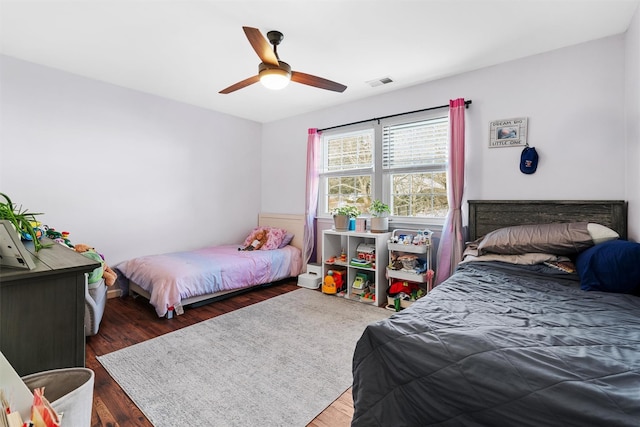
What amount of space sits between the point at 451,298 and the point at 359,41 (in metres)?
2.14

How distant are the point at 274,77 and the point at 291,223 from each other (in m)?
2.67

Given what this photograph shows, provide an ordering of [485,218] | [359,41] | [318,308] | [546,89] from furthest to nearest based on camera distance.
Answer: [318,308] < [485,218] < [546,89] < [359,41]

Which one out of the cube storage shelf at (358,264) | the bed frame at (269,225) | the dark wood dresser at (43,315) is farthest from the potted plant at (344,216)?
the dark wood dresser at (43,315)

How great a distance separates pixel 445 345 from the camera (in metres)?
1.08

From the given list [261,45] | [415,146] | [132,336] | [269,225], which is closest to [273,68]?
[261,45]

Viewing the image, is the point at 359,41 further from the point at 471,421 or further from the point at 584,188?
the point at 471,421

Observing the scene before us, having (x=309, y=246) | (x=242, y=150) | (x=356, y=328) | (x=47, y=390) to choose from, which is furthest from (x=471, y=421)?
(x=242, y=150)

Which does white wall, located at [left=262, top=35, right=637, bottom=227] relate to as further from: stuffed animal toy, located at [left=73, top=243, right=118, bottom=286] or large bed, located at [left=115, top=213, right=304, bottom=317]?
stuffed animal toy, located at [left=73, top=243, right=118, bottom=286]

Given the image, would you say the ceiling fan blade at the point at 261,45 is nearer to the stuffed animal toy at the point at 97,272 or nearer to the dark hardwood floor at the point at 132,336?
the stuffed animal toy at the point at 97,272

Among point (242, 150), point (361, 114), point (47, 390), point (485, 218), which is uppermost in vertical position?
point (361, 114)

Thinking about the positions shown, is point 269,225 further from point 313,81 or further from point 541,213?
point 541,213

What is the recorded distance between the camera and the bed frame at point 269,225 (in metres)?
3.26

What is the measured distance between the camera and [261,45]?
1.99m

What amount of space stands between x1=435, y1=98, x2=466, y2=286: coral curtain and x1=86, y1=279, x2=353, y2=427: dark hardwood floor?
5.58ft
